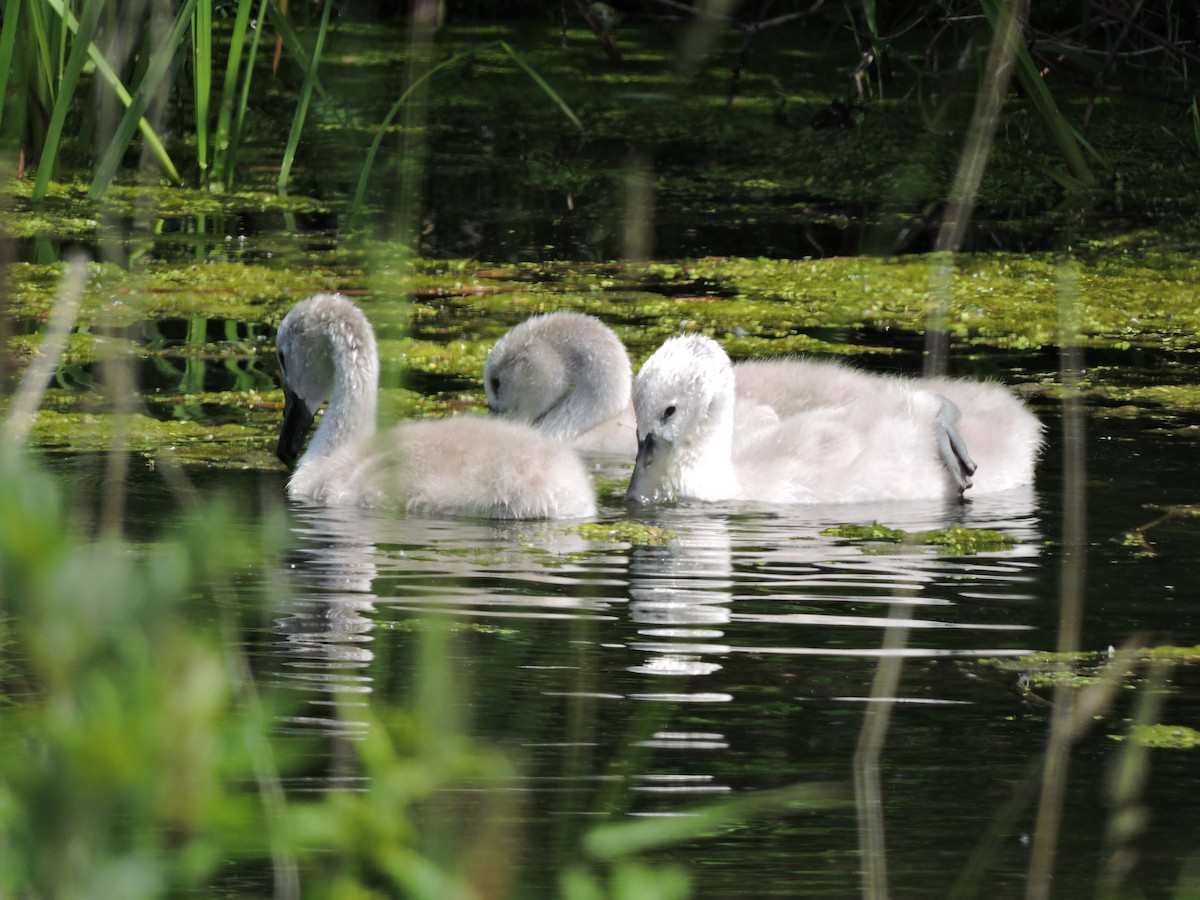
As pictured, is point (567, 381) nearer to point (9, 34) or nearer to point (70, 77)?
point (70, 77)

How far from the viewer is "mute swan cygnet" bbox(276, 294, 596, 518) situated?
4996mm

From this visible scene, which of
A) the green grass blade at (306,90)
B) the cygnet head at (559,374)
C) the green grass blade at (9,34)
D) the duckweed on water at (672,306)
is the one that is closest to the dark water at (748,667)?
the cygnet head at (559,374)

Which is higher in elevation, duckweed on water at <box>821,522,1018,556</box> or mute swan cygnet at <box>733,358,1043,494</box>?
mute swan cygnet at <box>733,358,1043,494</box>

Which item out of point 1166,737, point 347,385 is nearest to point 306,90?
point 347,385

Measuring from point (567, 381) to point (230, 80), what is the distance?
2.27 metres

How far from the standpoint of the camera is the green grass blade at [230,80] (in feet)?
22.6

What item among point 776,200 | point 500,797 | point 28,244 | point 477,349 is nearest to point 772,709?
point 500,797

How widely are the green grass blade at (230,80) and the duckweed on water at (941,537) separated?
Result: 2795mm

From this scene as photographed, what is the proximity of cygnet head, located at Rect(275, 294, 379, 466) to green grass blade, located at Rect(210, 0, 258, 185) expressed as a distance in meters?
1.32

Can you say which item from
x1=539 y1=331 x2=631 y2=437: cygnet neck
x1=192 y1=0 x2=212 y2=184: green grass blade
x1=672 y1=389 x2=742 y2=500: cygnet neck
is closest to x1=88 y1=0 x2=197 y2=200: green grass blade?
x1=192 y1=0 x2=212 y2=184: green grass blade

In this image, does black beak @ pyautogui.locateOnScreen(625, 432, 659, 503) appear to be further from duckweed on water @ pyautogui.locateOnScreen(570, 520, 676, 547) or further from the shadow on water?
duckweed on water @ pyautogui.locateOnScreen(570, 520, 676, 547)

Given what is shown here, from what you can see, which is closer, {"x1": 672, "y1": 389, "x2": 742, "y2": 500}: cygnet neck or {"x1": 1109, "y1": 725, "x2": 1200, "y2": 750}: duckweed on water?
{"x1": 1109, "y1": 725, "x2": 1200, "y2": 750}: duckweed on water

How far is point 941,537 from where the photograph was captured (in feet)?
15.9

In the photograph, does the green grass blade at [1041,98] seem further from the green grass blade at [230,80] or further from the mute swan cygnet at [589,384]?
the green grass blade at [230,80]
